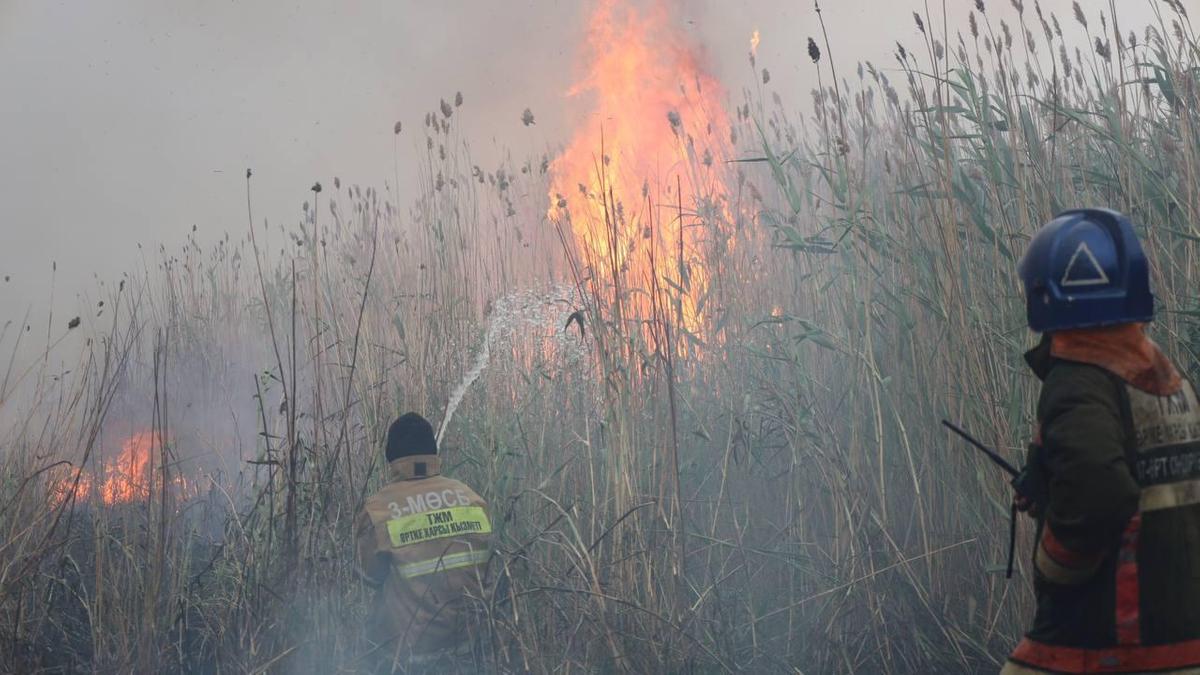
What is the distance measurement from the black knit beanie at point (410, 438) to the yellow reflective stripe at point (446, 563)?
386 mm

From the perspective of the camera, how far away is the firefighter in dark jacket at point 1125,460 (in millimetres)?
1829

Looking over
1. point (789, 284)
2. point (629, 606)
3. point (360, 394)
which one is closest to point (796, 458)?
point (629, 606)

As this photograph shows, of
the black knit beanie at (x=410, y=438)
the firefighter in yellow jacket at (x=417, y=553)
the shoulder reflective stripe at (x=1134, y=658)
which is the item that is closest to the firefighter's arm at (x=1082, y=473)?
the shoulder reflective stripe at (x=1134, y=658)

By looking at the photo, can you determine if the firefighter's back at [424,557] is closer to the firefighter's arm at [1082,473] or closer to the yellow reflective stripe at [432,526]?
the yellow reflective stripe at [432,526]

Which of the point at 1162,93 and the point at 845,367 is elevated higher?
the point at 1162,93

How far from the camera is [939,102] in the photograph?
3.40 metres

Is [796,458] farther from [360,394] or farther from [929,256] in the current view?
[360,394]

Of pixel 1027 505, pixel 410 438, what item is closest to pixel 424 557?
pixel 410 438

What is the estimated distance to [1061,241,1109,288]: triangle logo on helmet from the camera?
1.87 m

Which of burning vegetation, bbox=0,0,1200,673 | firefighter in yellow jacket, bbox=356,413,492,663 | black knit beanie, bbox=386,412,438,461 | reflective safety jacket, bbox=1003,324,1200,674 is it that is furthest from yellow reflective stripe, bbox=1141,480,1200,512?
black knit beanie, bbox=386,412,438,461

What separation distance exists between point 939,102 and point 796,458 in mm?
1245

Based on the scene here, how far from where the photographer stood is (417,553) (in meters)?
3.86

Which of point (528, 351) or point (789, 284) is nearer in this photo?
point (789, 284)

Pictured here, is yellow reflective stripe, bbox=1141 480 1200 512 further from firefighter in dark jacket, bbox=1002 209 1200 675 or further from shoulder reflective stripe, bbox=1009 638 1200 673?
shoulder reflective stripe, bbox=1009 638 1200 673
